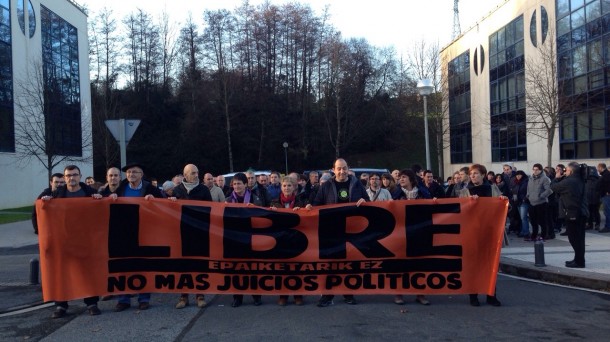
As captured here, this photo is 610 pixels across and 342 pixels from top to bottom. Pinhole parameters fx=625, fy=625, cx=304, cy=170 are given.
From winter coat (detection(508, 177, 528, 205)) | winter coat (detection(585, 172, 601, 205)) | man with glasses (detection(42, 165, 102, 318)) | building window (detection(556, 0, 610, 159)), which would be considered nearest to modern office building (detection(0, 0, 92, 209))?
winter coat (detection(508, 177, 528, 205))

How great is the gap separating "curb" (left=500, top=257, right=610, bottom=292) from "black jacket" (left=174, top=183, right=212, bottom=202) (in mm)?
5517

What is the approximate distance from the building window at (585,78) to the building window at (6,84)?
28173 millimetres

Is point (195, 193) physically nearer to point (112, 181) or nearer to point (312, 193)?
point (112, 181)

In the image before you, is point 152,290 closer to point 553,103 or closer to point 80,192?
point 80,192

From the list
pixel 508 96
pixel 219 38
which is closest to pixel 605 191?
pixel 508 96

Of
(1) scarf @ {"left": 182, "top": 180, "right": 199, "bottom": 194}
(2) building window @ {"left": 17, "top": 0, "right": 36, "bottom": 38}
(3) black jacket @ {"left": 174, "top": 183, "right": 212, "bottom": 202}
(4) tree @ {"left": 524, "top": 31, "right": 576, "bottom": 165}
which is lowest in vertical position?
(3) black jacket @ {"left": 174, "top": 183, "right": 212, "bottom": 202}

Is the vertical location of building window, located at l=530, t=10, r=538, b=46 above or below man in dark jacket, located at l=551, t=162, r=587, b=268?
above

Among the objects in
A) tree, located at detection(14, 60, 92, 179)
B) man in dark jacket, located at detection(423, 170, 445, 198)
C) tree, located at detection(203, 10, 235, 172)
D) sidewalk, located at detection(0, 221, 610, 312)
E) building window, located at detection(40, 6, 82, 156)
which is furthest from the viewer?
tree, located at detection(203, 10, 235, 172)

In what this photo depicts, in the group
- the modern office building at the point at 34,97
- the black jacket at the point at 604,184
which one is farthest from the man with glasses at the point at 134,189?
the modern office building at the point at 34,97

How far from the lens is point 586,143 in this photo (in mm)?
28469

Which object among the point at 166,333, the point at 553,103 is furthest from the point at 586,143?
the point at 166,333

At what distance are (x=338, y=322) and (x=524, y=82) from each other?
29903 mm

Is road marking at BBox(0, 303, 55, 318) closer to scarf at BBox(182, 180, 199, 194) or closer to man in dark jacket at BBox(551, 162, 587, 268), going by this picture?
scarf at BBox(182, 180, 199, 194)

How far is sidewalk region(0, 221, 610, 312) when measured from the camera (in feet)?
31.0
